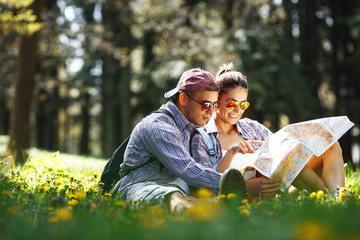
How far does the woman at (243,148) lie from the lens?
3.82 m

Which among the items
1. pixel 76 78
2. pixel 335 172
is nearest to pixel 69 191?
pixel 335 172

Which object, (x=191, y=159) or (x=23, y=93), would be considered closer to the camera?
(x=191, y=159)

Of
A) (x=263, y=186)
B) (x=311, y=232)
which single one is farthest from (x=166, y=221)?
(x=263, y=186)

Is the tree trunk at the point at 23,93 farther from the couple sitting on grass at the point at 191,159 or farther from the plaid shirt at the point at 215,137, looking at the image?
the couple sitting on grass at the point at 191,159

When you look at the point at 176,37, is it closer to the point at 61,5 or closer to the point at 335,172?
the point at 61,5

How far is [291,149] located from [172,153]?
116cm

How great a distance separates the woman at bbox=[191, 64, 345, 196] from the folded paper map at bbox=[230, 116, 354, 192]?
0.10 metres

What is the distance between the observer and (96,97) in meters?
20.1

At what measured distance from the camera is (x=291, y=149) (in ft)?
12.7

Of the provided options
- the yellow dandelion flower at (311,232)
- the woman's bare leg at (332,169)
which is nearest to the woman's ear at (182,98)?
the woman's bare leg at (332,169)

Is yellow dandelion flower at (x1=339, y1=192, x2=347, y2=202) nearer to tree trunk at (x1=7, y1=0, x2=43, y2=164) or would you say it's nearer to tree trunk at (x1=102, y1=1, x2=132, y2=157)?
tree trunk at (x1=7, y1=0, x2=43, y2=164)

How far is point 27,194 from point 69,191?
370 millimetres

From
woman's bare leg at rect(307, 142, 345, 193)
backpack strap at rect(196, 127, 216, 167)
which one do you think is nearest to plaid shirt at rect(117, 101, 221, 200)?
backpack strap at rect(196, 127, 216, 167)

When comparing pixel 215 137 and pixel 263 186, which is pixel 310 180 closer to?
pixel 263 186
